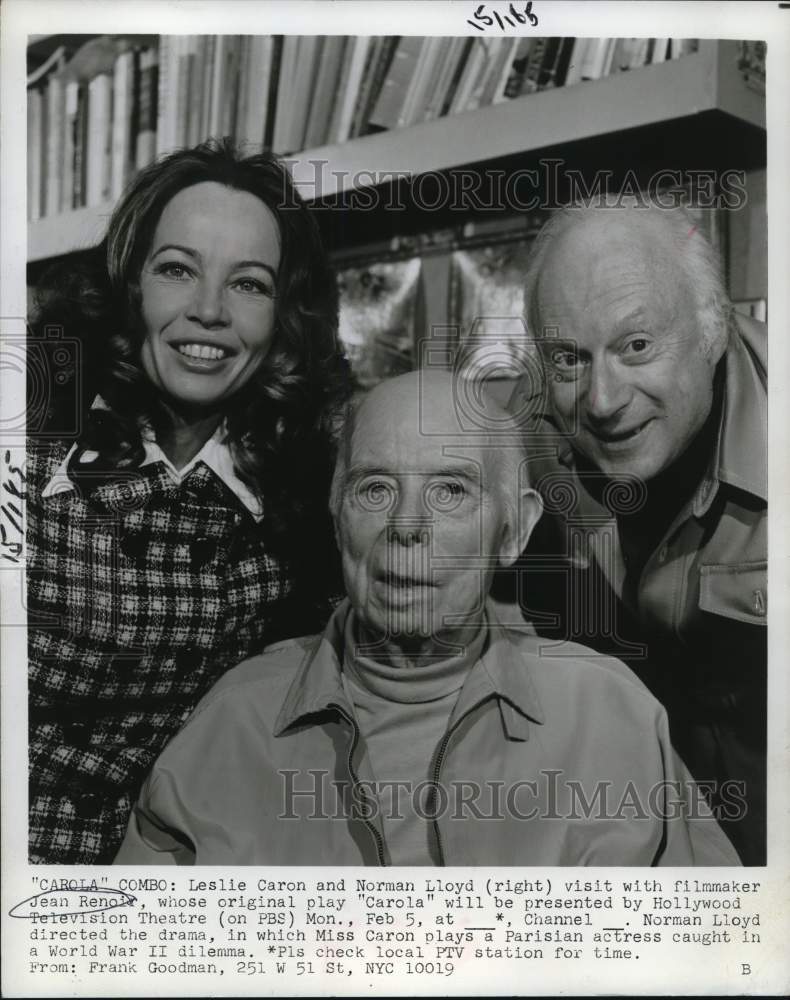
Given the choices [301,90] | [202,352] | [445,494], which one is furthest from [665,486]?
[301,90]

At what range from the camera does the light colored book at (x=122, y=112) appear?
1.87 meters

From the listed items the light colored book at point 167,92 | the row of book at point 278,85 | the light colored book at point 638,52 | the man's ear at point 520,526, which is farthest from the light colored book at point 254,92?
the man's ear at point 520,526

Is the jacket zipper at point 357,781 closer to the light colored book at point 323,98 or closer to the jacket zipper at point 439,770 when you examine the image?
the jacket zipper at point 439,770

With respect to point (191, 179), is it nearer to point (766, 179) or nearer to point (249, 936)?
point (766, 179)

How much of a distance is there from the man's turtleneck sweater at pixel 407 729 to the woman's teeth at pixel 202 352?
0.54 meters

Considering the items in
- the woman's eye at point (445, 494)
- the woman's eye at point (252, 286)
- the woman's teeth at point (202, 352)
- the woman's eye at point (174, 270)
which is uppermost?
the woman's eye at point (174, 270)

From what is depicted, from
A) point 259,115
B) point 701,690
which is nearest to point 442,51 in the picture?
point 259,115

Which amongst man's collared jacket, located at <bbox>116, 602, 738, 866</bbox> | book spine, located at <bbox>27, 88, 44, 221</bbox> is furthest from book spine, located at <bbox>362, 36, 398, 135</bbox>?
man's collared jacket, located at <bbox>116, 602, 738, 866</bbox>

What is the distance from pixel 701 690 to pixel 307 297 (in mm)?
888

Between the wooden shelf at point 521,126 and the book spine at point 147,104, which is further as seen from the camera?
the book spine at point 147,104

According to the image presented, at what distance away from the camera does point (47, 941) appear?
179 centimetres

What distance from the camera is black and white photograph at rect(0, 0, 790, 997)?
175 cm

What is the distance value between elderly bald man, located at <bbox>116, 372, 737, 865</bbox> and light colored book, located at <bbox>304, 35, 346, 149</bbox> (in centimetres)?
43

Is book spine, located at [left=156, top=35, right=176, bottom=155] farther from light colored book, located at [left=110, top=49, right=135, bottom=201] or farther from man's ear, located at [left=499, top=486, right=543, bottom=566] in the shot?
man's ear, located at [left=499, top=486, right=543, bottom=566]
